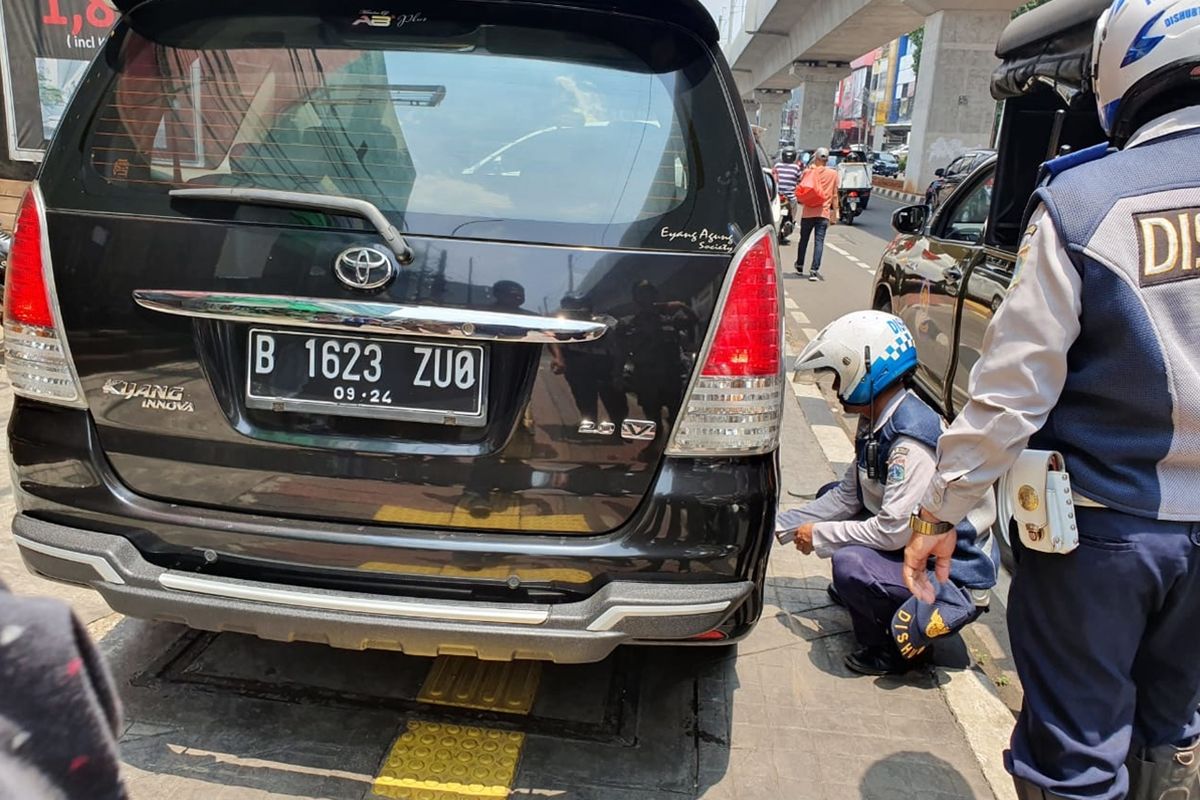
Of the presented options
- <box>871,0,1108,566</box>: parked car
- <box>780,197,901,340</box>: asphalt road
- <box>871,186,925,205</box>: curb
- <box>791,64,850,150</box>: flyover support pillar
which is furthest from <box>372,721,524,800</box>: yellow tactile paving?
<box>791,64,850,150</box>: flyover support pillar

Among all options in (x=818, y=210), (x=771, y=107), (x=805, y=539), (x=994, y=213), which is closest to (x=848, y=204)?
(x=818, y=210)

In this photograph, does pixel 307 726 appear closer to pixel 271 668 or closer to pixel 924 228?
pixel 271 668

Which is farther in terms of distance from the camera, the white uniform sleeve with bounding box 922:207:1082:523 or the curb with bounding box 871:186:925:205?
the curb with bounding box 871:186:925:205

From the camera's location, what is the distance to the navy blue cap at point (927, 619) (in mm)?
2754

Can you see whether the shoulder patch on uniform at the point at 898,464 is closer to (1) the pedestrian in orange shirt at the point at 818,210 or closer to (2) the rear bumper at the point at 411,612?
(2) the rear bumper at the point at 411,612

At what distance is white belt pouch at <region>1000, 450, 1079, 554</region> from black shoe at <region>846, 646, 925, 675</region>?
125 centimetres

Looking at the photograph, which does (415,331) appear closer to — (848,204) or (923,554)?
(923,554)

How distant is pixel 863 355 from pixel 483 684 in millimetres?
1497

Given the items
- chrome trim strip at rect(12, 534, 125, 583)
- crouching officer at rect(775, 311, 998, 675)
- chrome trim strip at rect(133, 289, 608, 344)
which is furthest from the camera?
crouching officer at rect(775, 311, 998, 675)

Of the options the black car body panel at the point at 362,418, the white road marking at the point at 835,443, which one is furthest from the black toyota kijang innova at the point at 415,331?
the white road marking at the point at 835,443

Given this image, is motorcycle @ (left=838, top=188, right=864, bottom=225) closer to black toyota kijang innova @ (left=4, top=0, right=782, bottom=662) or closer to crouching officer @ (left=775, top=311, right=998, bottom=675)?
crouching officer @ (left=775, top=311, right=998, bottom=675)

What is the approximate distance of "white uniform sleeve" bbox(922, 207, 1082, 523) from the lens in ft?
5.42

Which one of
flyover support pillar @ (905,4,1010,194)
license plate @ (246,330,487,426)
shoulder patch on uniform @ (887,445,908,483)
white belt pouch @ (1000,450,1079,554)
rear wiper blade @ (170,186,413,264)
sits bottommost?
shoulder patch on uniform @ (887,445,908,483)

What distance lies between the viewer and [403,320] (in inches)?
76.0
